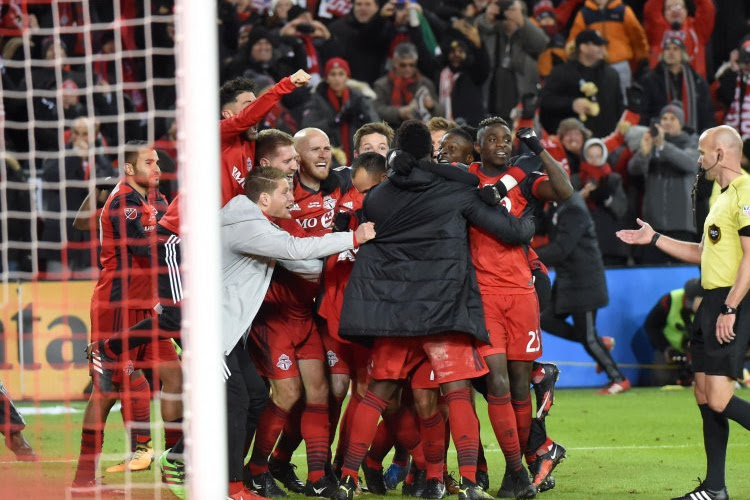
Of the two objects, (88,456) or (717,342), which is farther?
(88,456)

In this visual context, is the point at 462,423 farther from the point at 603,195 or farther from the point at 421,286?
the point at 603,195

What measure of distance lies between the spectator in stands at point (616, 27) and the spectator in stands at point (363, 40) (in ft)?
8.22

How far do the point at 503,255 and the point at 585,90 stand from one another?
7.94 m

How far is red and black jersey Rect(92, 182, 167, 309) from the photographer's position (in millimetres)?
8070

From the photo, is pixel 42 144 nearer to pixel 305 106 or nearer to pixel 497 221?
pixel 305 106

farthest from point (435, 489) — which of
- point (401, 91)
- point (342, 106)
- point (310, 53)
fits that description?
point (310, 53)

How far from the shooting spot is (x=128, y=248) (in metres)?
8.37

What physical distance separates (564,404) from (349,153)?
12.1 ft

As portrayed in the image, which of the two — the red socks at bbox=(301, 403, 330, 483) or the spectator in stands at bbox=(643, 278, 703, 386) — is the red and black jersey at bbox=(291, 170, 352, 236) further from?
the spectator in stands at bbox=(643, 278, 703, 386)

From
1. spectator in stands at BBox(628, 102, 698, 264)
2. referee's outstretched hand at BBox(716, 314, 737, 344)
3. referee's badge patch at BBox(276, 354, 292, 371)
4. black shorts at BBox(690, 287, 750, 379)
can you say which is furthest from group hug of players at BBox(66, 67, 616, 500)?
spectator in stands at BBox(628, 102, 698, 264)

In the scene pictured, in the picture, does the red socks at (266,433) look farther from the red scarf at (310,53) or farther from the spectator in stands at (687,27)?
the spectator in stands at (687,27)

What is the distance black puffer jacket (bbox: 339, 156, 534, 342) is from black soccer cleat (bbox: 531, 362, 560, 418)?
1.09m

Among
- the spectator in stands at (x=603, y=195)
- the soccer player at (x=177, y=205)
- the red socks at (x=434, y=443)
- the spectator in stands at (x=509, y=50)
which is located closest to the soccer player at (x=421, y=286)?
the red socks at (x=434, y=443)

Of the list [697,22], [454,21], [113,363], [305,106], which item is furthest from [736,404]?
[697,22]
